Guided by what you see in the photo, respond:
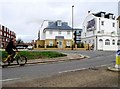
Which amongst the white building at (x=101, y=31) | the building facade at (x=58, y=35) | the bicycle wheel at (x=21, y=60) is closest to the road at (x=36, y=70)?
the bicycle wheel at (x=21, y=60)

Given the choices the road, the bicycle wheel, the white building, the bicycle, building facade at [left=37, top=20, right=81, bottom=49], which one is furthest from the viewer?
building facade at [left=37, top=20, right=81, bottom=49]

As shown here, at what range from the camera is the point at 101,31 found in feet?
206

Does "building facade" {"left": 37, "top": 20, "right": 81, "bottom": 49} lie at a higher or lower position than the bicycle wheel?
higher

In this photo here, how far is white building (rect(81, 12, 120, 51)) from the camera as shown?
199 feet

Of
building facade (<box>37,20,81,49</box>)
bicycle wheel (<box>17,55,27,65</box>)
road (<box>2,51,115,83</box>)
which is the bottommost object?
road (<box>2,51,115,83</box>)

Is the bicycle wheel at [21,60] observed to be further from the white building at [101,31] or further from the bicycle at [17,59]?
the white building at [101,31]

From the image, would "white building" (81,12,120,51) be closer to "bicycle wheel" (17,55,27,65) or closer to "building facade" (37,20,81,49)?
"building facade" (37,20,81,49)

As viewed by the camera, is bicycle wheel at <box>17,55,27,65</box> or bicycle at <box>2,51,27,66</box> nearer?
bicycle at <box>2,51,27,66</box>

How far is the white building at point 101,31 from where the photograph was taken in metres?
60.7

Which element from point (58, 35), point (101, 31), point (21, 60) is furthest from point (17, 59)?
point (101, 31)

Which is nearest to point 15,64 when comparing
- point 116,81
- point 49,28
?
point 116,81

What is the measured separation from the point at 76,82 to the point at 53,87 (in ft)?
3.90

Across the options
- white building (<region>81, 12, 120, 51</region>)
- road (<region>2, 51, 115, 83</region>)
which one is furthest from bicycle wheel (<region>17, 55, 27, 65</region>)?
white building (<region>81, 12, 120, 51</region>)

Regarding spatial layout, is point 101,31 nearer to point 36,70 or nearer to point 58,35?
point 58,35
